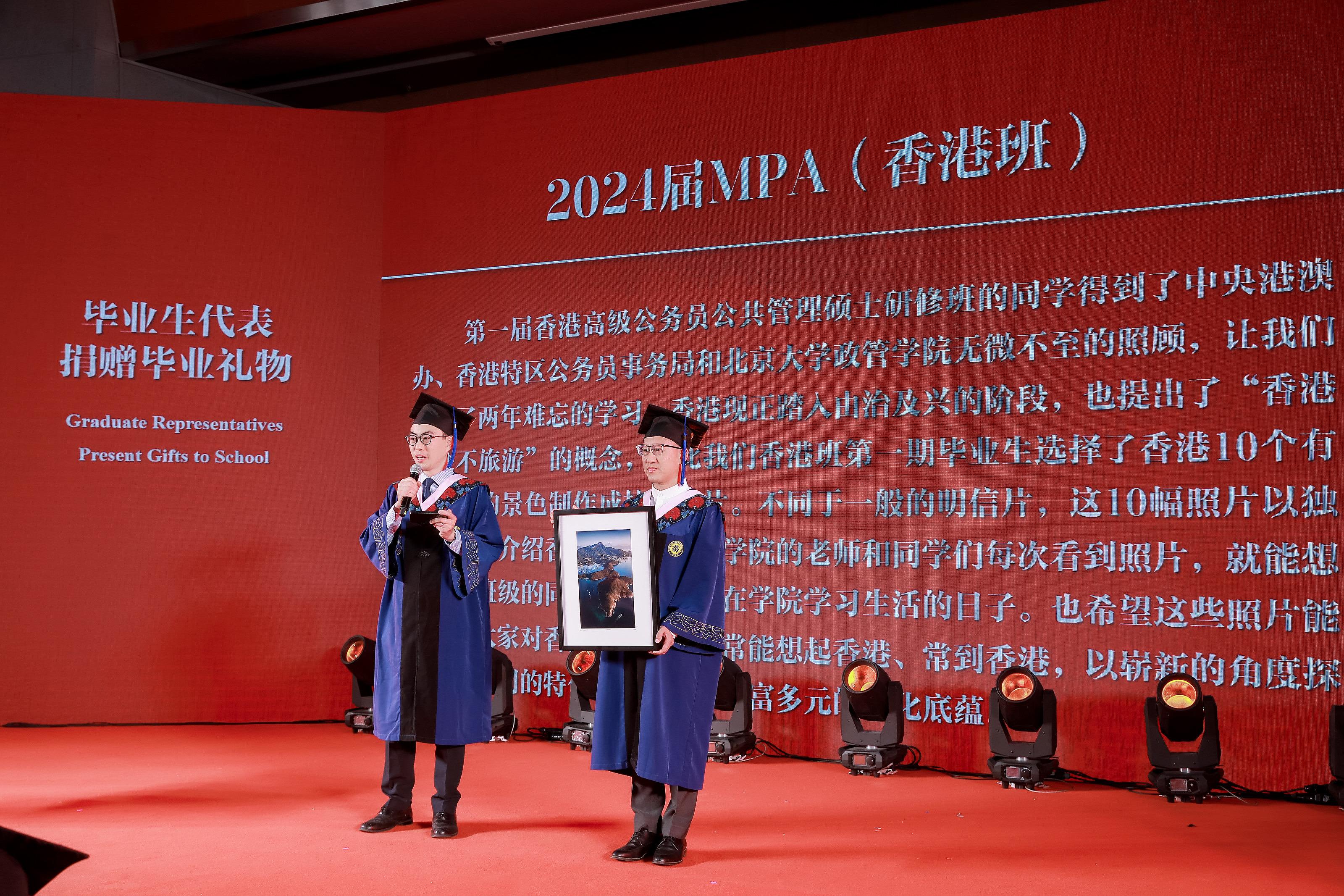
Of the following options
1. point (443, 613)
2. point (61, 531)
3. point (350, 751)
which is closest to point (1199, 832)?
point (443, 613)

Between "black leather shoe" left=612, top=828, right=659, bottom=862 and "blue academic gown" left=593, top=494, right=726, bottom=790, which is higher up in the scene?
"blue academic gown" left=593, top=494, right=726, bottom=790

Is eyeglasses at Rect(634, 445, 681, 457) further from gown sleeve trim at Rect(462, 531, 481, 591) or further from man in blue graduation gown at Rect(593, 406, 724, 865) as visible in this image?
gown sleeve trim at Rect(462, 531, 481, 591)

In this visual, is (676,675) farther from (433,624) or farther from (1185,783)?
(1185,783)

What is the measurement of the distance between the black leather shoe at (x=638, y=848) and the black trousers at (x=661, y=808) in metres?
0.01

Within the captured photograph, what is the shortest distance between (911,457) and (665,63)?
314cm

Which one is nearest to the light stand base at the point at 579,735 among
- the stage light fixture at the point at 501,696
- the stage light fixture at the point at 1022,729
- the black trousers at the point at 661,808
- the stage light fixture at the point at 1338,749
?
the stage light fixture at the point at 501,696

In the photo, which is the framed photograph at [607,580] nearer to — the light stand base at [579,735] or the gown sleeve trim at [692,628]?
the gown sleeve trim at [692,628]

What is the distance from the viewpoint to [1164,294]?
4.75 m

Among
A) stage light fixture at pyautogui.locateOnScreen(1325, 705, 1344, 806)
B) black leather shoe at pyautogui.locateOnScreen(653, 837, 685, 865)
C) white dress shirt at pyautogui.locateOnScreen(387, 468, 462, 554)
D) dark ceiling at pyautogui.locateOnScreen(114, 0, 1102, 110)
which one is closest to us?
black leather shoe at pyautogui.locateOnScreen(653, 837, 685, 865)

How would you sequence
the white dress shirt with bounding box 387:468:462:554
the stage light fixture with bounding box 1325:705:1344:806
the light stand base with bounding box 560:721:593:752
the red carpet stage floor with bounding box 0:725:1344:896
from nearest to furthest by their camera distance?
the red carpet stage floor with bounding box 0:725:1344:896, the white dress shirt with bounding box 387:468:462:554, the stage light fixture with bounding box 1325:705:1344:806, the light stand base with bounding box 560:721:593:752

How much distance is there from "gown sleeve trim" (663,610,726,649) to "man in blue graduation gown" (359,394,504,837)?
710mm

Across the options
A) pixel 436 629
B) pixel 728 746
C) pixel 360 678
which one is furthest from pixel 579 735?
pixel 436 629

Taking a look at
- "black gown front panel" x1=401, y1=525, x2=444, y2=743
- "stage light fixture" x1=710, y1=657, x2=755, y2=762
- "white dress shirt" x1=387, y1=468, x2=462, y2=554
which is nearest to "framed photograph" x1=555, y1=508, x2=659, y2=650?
"white dress shirt" x1=387, y1=468, x2=462, y2=554

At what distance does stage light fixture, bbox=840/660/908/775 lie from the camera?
15.7 feet
